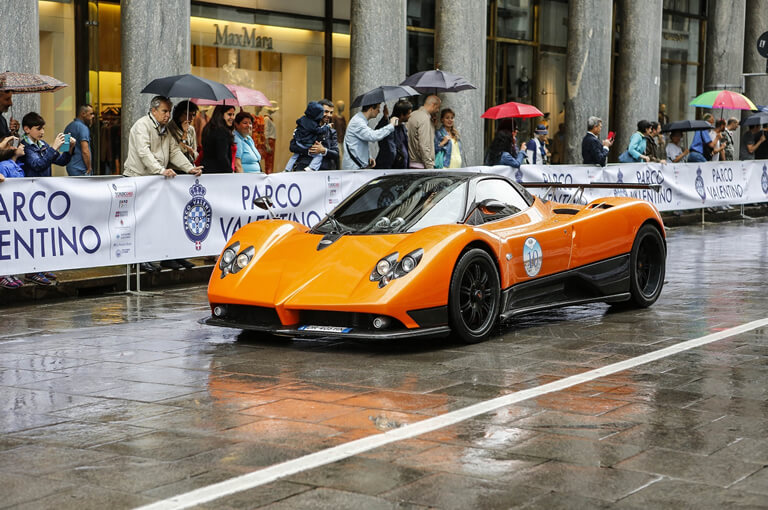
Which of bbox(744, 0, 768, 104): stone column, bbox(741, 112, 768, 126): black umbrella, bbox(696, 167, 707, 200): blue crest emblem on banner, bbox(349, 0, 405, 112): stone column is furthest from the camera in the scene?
bbox(744, 0, 768, 104): stone column

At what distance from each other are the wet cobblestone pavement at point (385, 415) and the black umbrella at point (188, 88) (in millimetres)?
3499

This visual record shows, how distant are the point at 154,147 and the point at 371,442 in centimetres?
756

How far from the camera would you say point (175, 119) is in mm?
13141

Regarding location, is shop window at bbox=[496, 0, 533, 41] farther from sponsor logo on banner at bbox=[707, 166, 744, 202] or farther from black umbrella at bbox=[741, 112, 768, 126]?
sponsor logo on banner at bbox=[707, 166, 744, 202]

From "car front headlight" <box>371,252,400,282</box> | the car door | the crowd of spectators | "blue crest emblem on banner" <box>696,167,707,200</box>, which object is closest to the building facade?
the crowd of spectators

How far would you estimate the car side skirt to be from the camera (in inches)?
370

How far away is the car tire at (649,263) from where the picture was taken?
1089 centimetres

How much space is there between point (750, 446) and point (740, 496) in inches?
35.9

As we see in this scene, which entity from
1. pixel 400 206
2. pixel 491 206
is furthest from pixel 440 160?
pixel 491 206

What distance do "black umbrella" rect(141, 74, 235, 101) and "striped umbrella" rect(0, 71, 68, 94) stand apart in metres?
1.17

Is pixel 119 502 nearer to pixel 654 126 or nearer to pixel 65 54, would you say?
pixel 65 54

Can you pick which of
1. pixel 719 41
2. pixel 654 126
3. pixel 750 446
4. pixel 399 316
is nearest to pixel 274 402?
pixel 399 316

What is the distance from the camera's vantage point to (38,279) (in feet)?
38.5

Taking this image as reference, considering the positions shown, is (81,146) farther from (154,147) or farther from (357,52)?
(357,52)
